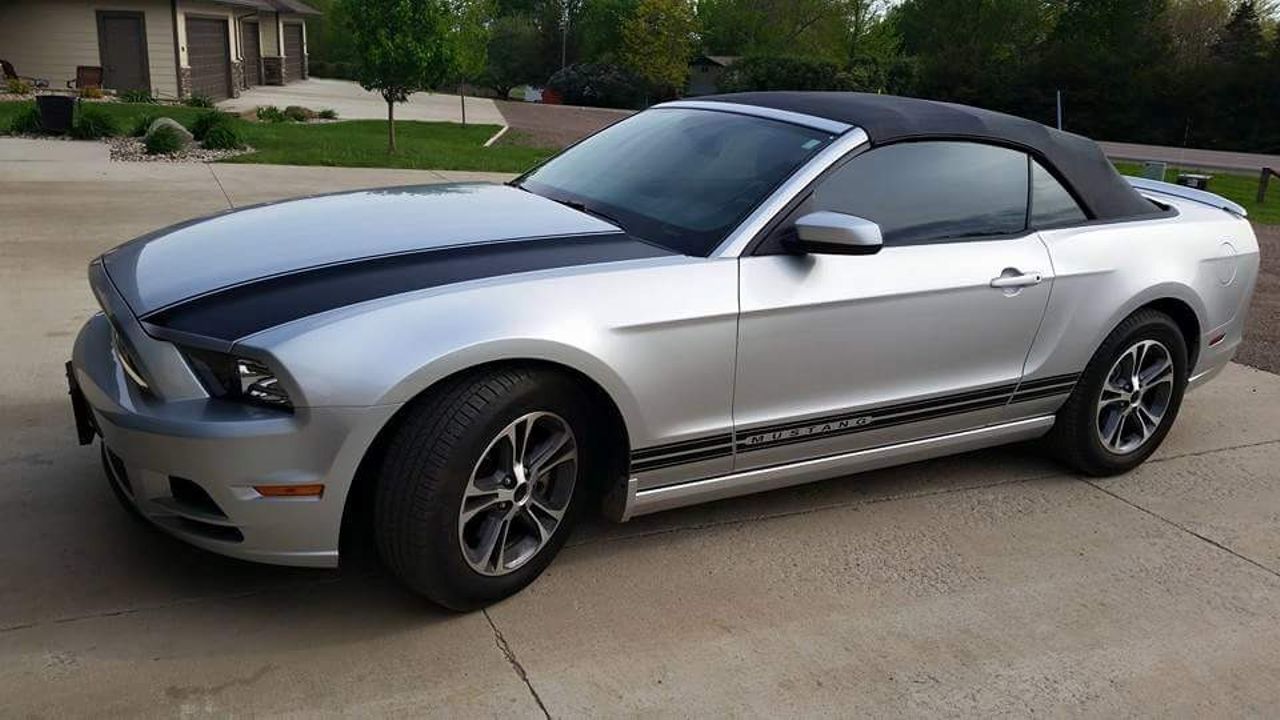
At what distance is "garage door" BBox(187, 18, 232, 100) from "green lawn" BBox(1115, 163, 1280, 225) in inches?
866

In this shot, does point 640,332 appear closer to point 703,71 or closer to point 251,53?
point 251,53

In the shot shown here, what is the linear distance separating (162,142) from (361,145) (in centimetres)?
385

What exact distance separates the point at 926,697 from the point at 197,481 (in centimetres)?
211

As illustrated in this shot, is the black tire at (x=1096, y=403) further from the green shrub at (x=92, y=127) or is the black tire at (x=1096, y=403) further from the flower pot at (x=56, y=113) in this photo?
the flower pot at (x=56, y=113)

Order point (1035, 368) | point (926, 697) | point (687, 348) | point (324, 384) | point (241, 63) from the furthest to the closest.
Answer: point (241, 63)
point (1035, 368)
point (687, 348)
point (926, 697)
point (324, 384)

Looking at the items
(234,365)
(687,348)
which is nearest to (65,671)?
(234,365)

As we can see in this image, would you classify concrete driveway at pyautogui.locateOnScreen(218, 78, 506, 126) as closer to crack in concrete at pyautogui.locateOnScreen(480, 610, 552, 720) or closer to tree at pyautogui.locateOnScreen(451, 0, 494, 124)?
tree at pyautogui.locateOnScreen(451, 0, 494, 124)

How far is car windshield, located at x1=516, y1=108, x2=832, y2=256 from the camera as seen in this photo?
3.76 metres

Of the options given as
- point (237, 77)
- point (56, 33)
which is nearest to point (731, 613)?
point (56, 33)

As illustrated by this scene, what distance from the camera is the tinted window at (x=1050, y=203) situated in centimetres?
437

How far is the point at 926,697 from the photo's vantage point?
10.2ft

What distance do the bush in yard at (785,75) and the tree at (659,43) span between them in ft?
9.75

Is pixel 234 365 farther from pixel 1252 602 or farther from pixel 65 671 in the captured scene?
pixel 1252 602

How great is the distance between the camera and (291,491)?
9.62 ft
